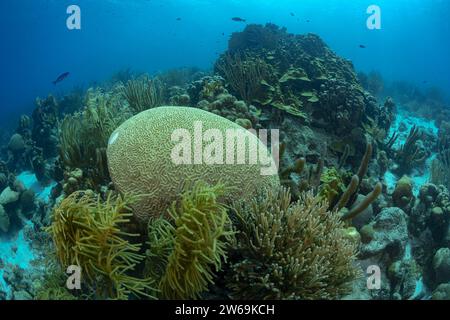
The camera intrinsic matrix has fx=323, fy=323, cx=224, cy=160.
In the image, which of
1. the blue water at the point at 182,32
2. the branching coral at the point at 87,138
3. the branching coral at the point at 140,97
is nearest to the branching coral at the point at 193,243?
the branching coral at the point at 87,138

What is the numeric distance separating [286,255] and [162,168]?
1.41 metres

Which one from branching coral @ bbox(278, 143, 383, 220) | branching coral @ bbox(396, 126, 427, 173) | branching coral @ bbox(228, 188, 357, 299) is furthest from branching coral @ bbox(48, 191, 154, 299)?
branching coral @ bbox(396, 126, 427, 173)

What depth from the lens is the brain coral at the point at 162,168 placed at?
3100 millimetres

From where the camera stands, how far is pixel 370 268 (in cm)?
387

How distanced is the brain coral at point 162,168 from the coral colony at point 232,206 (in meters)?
0.01

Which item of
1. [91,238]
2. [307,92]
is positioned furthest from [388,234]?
[307,92]

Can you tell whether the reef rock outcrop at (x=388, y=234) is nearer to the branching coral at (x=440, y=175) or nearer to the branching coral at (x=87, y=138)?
the branching coral at (x=440, y=175)

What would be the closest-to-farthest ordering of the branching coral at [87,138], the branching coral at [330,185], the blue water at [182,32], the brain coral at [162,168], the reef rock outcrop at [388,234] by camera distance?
the brain coral at [162,168]
the branching coral at [330,185]
the reef rock outcrop at [388,234]
the branching coral at [87,138]
the blue water at [182,32]

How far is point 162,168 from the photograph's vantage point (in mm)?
3164

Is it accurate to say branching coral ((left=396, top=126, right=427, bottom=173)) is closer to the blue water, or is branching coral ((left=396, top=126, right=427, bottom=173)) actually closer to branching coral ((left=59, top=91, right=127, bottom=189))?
branching coral ((left=59, top=91, right=127, bottom=189))

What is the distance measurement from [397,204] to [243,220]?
344 cm

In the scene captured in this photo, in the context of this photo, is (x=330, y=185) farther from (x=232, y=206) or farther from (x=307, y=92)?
(x=307, y=92)

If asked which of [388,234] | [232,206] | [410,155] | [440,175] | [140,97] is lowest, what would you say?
[440,175]
